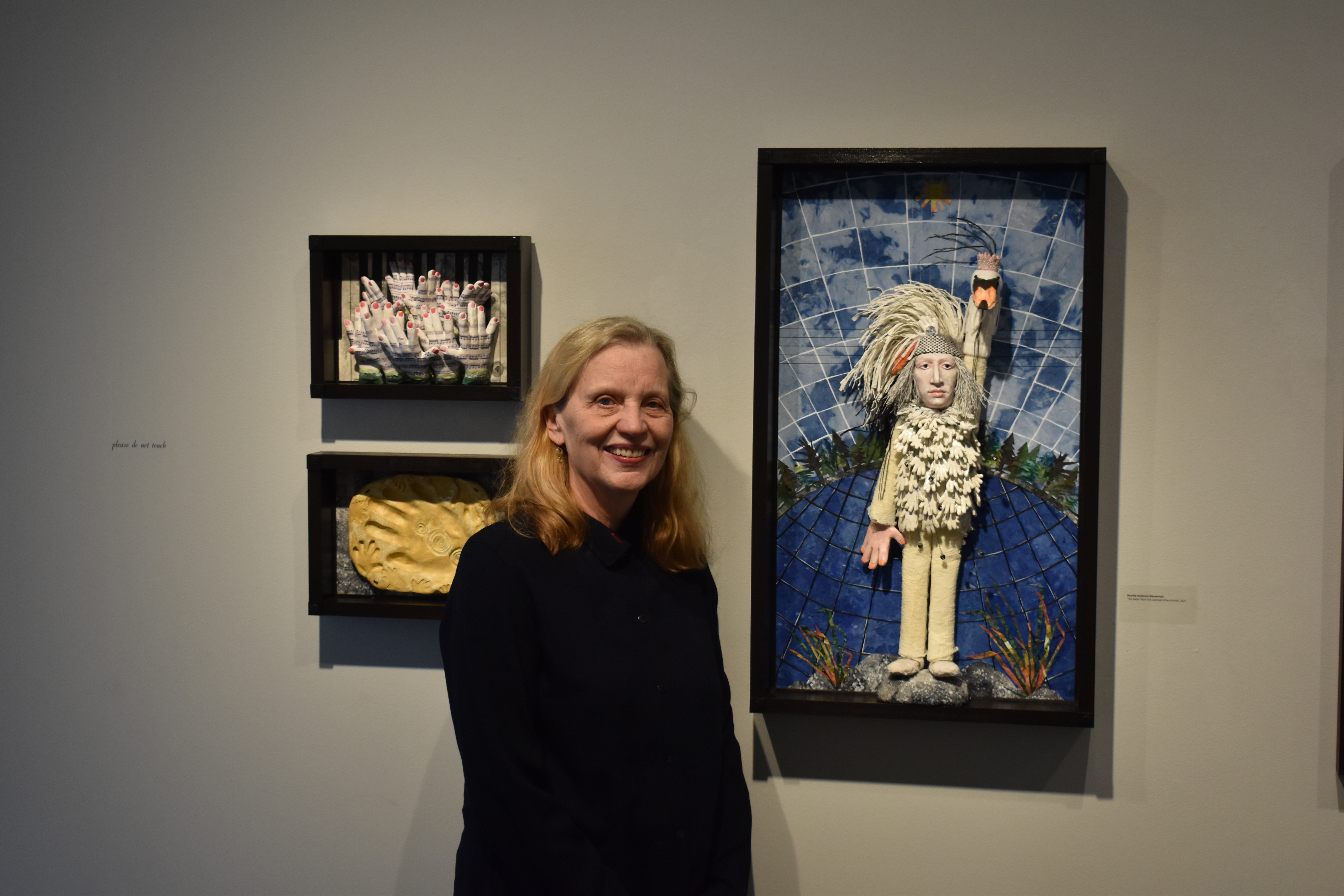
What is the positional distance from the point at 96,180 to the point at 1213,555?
183cm

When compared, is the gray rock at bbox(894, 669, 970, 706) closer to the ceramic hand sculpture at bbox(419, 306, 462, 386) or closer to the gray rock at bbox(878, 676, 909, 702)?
the gray rock at bbox(878, 676, 909, 702)

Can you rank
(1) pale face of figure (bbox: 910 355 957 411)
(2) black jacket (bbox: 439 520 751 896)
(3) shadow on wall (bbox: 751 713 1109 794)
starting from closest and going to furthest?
(2) black jacket (bbox: 439 520 751 896) → (1) pale face of figure (bbox: 910 355 957 411) → (3) shadow on wall (bbox: 751 713 1109 794)

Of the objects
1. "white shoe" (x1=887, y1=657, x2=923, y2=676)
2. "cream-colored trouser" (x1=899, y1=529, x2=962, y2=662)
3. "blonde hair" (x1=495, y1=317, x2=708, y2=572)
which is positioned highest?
"blonde hair" (x1=495, y1=317, x2=708, y2=572)

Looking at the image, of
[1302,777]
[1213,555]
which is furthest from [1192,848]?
[1213,555]

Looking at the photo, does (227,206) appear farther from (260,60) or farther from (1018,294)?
(1018,294)

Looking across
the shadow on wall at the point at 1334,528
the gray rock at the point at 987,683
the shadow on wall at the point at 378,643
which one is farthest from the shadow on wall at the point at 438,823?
the shadow on wall at the point at 1334,528

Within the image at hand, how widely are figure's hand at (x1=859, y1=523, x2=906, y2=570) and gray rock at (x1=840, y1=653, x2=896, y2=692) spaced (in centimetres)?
14

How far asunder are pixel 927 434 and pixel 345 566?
0.91m

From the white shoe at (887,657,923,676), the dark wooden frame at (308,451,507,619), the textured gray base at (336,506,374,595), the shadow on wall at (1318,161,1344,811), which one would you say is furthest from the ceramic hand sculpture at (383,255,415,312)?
the shadow on wall at (1318,161,1344,811)

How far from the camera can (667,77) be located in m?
1.32

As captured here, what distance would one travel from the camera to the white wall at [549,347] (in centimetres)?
127

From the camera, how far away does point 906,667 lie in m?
1.27

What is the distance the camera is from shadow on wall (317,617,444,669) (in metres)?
1.41

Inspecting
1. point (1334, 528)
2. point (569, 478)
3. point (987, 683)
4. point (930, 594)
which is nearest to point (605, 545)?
point (569, 478)
